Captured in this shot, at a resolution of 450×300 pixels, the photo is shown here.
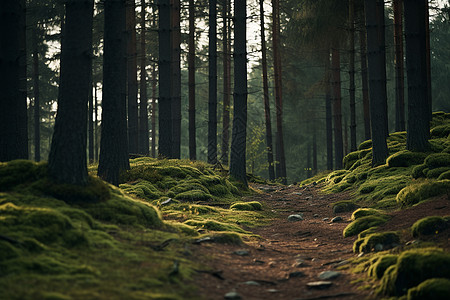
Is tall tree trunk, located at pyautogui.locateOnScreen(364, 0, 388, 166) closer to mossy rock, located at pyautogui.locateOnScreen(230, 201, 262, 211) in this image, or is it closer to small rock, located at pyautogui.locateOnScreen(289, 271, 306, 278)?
mossy rock, located at pyautogui.locateOnScreen(230, 201, 262, 211)

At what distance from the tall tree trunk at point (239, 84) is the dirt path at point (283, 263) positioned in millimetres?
6499

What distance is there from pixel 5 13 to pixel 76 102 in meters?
5.03

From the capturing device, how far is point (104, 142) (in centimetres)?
1159

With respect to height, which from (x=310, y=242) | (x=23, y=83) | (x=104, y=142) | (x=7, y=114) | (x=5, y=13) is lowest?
(x=310, y=242)

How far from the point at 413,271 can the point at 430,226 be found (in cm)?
216

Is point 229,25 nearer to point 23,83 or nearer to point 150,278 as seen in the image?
point 23,83

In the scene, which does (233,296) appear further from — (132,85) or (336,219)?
(132,85)

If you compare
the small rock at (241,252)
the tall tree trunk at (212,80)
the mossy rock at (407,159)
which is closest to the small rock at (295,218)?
the small rock at (241,252)

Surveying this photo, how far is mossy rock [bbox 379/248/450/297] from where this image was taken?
511 centimetres

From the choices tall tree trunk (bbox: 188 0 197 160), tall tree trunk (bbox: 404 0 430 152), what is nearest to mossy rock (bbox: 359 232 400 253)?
tall tree trunk (bbox: 404 0 430 152)

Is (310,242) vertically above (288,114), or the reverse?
(288,114)

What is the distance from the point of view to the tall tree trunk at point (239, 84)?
1656 centimetres

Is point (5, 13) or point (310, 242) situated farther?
point (5, 13)

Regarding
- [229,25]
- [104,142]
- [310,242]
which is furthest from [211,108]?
[310,242]
